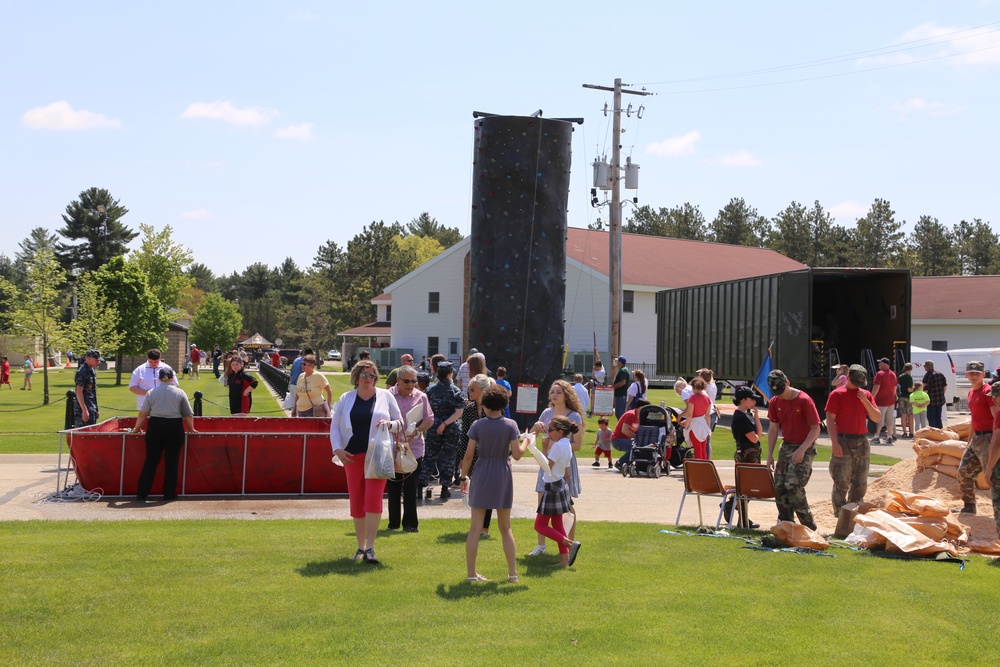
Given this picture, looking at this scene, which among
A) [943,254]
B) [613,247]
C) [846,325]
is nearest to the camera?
[846,325]

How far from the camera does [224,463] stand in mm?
12875

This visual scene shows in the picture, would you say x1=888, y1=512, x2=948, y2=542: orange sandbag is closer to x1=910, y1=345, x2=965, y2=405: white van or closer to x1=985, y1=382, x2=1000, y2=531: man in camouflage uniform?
x1=985, y1=382, x2=1000, y2=531: man in camouflage uniform

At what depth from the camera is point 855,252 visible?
88812mm

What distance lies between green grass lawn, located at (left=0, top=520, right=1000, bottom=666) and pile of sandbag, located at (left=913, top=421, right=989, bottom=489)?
3809mm

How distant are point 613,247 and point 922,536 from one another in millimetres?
21925

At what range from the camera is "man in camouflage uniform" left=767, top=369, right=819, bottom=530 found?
10289 millimetres

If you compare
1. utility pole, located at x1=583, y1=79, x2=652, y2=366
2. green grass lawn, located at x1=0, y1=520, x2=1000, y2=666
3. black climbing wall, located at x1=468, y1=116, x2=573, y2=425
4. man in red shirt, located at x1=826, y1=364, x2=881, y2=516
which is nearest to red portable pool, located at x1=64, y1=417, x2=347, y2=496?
green grass lawn, located at x1=0, y1=520, x2=1000, y2=666

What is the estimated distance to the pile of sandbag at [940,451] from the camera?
1292cm

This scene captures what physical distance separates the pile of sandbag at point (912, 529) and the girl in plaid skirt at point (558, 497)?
3.10 meters

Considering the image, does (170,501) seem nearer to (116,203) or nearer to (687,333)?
(687,333)

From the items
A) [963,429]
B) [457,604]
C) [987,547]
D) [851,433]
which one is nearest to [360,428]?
[457,604]

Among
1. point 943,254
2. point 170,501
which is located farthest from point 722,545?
point 943,254

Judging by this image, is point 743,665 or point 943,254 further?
point 943,254

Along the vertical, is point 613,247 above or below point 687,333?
above
